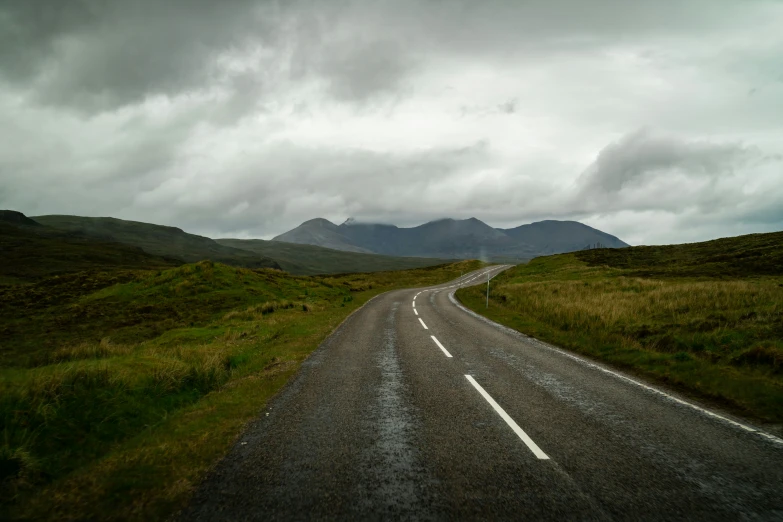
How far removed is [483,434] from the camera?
5.54 metres

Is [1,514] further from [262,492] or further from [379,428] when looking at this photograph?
[379,428]

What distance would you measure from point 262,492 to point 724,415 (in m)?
7.58

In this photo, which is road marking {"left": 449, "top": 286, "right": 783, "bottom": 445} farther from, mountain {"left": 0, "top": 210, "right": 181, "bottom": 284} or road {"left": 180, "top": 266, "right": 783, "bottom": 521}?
mountain {"left": 0, "top": 210, "right": 181, "bottom": 284}

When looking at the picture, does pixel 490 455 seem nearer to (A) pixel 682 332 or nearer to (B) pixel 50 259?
(A) pixel 682 332

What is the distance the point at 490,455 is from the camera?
487 cm

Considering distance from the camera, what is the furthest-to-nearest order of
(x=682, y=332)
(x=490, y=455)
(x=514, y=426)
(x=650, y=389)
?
(x=682, y=332) < (x=650, y=389) < (x=514, y=426) < (x=490, y=455)

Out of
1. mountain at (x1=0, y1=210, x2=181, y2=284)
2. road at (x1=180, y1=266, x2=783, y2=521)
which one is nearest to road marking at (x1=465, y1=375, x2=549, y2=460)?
road at (x1=180, y1=266, x2=783, y2=521)

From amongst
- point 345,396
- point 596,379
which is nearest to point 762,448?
point 596,379

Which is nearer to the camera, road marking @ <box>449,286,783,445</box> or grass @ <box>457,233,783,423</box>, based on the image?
road marking @ <box>449,286,783,445</box>

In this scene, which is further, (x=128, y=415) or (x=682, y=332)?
(x=682, y=332)

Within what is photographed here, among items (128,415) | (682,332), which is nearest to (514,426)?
(128,415)

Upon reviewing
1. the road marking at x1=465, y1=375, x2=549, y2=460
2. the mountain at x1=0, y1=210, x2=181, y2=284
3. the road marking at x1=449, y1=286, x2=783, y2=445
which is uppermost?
the mountain at x1=0, y1=210, x2=181, y2=284

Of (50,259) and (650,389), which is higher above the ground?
(50,259)

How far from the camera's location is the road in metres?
3.80
